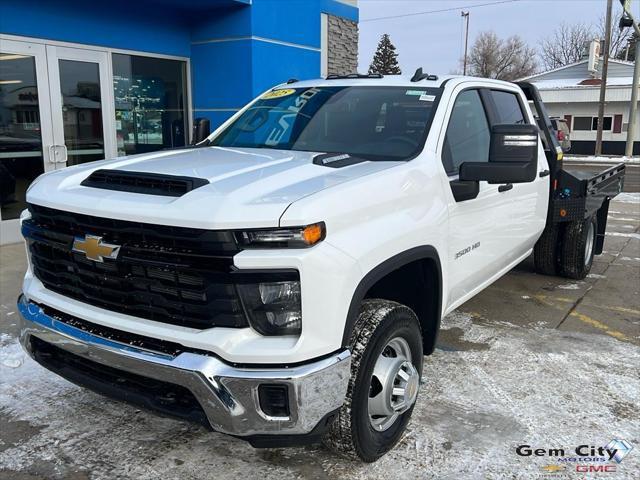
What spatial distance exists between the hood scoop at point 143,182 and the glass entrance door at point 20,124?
5.36m

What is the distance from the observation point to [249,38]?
9344mm

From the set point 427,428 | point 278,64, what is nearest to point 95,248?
Answer: point 427,428

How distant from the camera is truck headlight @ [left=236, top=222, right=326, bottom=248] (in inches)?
94.1

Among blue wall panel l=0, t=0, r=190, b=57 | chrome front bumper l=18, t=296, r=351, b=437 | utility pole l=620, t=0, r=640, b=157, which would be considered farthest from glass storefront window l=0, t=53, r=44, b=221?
utility pole l=620, t=0, r=640, b=157

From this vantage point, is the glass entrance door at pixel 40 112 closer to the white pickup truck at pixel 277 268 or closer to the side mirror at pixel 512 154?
the white pickup truck at pixel 277 268

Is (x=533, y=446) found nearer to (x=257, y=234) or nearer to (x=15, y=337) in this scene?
(x=257, y=234)

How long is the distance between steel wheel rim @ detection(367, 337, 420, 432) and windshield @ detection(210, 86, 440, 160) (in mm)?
1097

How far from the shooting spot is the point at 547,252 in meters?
6.38

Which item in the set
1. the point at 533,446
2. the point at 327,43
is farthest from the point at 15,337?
the point at 327,43

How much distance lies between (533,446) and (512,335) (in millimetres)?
1727

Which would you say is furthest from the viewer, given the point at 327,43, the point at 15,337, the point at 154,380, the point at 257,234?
the point at 327,43

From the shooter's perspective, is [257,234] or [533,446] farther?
[533,446]

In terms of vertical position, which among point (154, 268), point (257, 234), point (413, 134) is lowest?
point (154, 268)

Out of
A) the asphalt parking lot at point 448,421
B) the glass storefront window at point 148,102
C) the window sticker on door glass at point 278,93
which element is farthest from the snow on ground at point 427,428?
the glass storefront window at point 148,102
